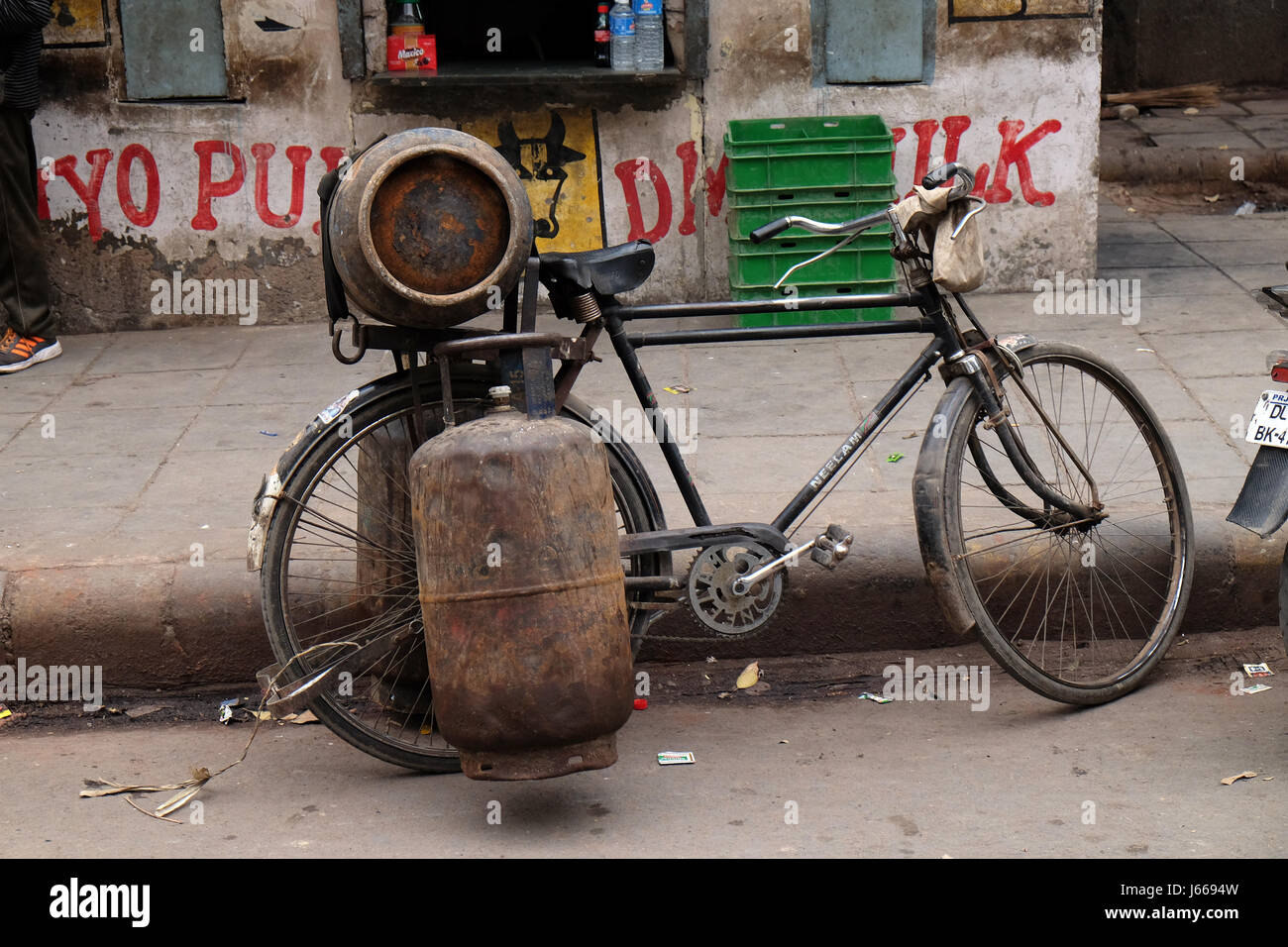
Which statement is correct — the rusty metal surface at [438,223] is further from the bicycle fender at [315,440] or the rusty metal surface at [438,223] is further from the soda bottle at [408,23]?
the soda bottle at [408,23]

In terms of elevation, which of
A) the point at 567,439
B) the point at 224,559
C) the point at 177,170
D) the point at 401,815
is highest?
the point at 177,170

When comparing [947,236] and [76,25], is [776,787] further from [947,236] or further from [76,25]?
[76,25]

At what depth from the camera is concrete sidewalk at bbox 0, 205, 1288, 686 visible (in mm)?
4160

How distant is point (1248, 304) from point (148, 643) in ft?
15.7

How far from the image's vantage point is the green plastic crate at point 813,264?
249 inches

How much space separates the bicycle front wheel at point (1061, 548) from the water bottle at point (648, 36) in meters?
2.78

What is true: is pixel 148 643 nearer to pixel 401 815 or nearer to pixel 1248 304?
pixel 401 815

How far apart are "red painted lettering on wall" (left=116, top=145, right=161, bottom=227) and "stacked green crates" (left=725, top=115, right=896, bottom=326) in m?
2.56

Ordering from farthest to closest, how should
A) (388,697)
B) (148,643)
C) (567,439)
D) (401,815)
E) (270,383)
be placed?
(270,383) → (148,643) → (388,697) → (401,815) → (567,439)

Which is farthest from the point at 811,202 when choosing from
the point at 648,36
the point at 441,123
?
the point at 441,123

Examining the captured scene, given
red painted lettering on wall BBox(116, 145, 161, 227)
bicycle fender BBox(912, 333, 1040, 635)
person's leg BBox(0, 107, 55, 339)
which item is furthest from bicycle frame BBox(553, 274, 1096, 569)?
red painted lettering on wall BBox(116, 145, 161, 227)

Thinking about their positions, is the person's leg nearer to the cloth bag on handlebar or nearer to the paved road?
the paved road

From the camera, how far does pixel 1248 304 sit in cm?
651

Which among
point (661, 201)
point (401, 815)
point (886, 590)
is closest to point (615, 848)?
point (401, 815)
